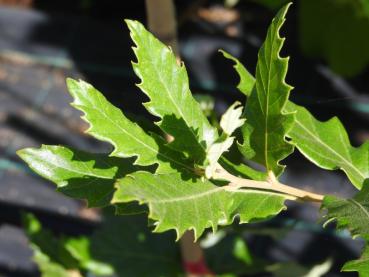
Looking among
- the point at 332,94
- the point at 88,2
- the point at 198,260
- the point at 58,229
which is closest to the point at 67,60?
the point at 88,2

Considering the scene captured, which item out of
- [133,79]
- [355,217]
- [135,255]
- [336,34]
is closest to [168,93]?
[355,217]

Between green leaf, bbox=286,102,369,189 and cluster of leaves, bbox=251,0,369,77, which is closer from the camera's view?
green leaf, bbox=286,102,369,189

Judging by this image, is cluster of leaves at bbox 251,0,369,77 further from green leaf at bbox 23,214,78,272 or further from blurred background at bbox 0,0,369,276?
green leaf at bbox 23,214,78,272

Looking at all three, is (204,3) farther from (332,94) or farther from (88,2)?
(332,94)

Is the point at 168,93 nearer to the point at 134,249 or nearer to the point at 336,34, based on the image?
the point at 134,249

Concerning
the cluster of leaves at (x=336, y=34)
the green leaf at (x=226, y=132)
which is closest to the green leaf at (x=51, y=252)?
the green leaf at (x=226, y=132)

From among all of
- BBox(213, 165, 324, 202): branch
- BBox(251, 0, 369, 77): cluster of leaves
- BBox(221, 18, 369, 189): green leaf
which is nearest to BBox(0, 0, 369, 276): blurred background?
BBox(251, 0, 369, 77): cluster of leaves
